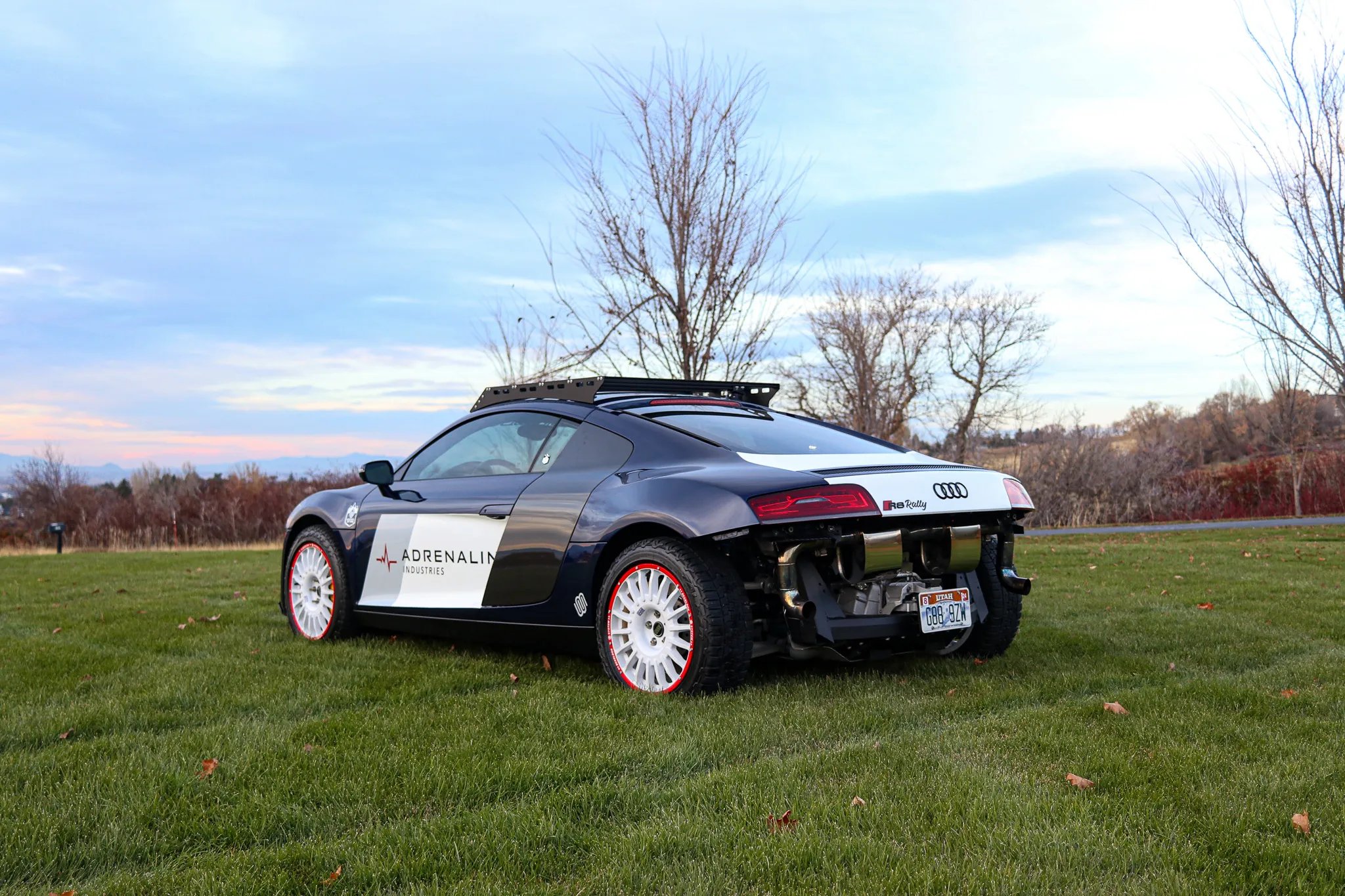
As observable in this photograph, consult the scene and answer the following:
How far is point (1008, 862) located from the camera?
264 centimetres

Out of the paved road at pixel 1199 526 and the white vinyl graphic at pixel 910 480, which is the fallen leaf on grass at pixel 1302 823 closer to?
the white vinyl graphic at pixel 910 480

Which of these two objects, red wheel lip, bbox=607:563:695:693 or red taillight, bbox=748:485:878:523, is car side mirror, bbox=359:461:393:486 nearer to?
red wheel lip, bbox=607:563:695:693

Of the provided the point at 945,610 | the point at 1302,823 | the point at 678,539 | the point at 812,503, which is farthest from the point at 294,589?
the point at 1302,823

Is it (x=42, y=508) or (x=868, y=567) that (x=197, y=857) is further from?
(x=42, y=508)

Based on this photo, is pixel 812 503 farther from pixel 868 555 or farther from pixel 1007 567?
pixel 1007 567

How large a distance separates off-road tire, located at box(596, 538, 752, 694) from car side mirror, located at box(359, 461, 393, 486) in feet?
7.46

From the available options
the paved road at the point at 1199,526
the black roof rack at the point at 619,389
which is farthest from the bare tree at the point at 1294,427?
the black roof rack at the point at 619,389

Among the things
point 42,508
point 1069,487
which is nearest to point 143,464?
point 42,508

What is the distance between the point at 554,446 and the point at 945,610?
211 centimetres

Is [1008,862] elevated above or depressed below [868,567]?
below

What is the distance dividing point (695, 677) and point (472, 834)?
1.71 meters

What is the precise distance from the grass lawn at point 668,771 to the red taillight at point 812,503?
2.63 ft

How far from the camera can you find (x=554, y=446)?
545cm

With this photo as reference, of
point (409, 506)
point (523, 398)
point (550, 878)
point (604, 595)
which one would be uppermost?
point (523, 398)
